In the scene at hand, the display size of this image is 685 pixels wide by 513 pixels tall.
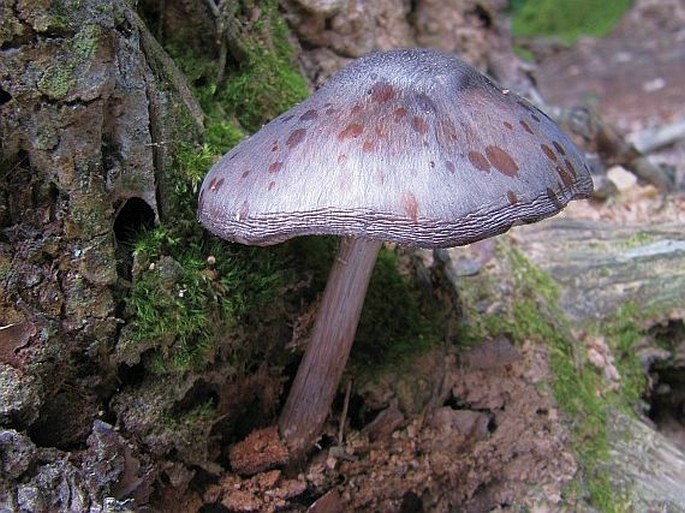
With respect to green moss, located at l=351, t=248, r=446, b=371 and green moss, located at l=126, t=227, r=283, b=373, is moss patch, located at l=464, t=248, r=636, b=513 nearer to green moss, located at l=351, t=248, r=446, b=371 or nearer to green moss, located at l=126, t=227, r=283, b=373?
green moss, located at l=351, t=248, r=446, b=371

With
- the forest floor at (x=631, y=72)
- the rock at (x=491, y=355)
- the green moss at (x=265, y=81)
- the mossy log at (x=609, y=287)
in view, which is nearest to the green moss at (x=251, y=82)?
the green moss at (x=265, y=81)

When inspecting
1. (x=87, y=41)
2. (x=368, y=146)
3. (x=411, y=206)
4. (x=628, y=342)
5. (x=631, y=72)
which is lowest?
(x=631, y=72)

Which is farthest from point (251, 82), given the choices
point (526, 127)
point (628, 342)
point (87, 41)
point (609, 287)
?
point (628, 342)

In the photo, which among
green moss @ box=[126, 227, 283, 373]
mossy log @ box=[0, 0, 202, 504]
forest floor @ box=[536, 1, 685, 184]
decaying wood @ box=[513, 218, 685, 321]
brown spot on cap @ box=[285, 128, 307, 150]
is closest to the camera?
mossy log @ box=[0, 0, 202, 504]

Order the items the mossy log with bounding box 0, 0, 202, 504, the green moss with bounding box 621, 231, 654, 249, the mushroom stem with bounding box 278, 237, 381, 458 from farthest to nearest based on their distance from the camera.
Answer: the green moss with bounding box 621, 231, 654, 249
the mushroom stem with bounding box 278, 237, 381, 458
the mossy log with bounding box 0, 0, 202, 504

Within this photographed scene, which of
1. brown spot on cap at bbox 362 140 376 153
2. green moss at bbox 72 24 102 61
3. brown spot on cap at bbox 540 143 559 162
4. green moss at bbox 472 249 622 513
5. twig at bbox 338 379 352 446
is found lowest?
green moss at bbox 472 249 622 513

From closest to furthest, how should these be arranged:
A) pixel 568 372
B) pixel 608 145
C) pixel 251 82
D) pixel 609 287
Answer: pixel 251 82 < pixel 568 372 < pixel 609 287 < pixel 608 145

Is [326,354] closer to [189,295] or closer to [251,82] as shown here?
[189,295]

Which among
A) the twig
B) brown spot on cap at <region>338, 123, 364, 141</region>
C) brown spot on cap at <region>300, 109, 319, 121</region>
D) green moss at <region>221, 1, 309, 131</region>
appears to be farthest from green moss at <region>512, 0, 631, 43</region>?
brown spot on cap at <region>338, 123, 364, 141</region>
